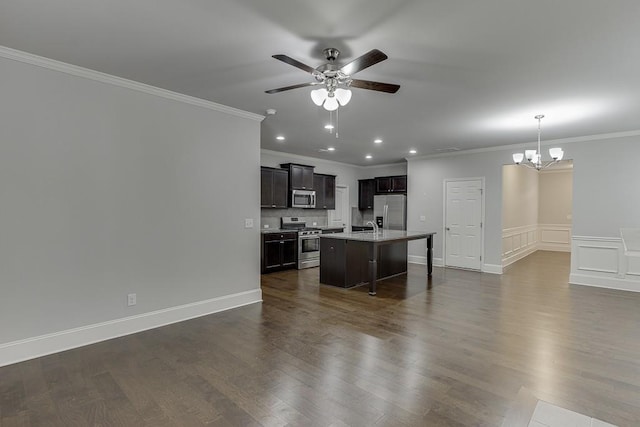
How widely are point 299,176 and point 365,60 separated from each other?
5.58 m

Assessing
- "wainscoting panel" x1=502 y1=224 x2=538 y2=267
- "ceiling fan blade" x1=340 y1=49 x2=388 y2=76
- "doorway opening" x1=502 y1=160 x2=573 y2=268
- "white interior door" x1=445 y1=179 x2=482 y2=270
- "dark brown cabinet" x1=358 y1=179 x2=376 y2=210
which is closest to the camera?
"ceiling fan blade" x1=340 y1=49 x2=388 y2=76

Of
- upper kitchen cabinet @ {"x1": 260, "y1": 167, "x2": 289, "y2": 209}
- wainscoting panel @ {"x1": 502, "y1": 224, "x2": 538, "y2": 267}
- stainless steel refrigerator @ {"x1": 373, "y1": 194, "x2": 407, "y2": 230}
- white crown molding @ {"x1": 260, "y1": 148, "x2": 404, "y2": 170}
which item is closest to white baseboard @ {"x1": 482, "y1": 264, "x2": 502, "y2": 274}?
wainscoting panel @ {"x1": 502, "y1": 224, "x2": 538, "y2": 267}

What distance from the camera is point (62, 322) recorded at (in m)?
3.01

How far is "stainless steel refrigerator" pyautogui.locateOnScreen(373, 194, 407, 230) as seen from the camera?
845 centimetres

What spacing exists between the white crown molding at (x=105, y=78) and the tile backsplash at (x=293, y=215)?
133 inches

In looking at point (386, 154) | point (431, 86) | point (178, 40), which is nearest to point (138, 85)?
point (178, 40)

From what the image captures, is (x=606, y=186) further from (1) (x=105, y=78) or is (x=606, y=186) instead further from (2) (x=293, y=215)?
(1) (x=105, y=78)

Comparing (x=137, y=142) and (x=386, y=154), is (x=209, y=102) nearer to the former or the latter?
(x=137, y=142)

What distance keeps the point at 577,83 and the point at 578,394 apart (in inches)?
115

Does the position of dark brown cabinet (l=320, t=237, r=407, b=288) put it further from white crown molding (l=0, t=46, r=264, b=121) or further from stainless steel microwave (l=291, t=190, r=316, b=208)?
white crown molding (l=0, t=46, r=264, b=121)

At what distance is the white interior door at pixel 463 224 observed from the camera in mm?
7086

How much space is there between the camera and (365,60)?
216 cm

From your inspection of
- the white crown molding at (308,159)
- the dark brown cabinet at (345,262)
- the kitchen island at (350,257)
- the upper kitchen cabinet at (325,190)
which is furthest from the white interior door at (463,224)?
the upper kitchen cabinet at (325,190)

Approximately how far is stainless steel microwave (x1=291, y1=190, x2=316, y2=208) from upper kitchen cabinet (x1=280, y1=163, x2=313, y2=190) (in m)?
0.10
